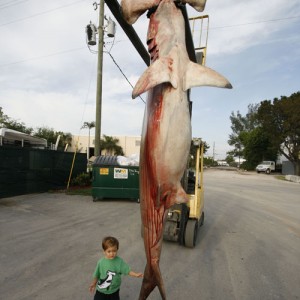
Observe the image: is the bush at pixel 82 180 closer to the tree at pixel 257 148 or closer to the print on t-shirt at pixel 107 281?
the print on t-shirt at pixel 107 281

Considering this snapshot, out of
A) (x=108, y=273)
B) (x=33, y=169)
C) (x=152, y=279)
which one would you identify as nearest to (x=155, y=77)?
(x=152, y=279)

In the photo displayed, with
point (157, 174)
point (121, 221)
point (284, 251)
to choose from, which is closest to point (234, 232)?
point (284, 251)

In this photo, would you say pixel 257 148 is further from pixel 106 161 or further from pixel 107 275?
pixel 107 275

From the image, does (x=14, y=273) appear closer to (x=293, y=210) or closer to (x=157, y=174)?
(x=157, y=174)

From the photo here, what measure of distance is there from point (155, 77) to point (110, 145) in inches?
1896

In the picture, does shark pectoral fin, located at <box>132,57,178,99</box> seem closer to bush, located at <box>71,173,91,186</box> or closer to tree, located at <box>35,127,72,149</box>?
bush, located at <box>71,173,91,186</box>

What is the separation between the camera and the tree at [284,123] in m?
35.7

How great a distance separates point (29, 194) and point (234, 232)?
341 inches

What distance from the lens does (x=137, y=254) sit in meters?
5.50

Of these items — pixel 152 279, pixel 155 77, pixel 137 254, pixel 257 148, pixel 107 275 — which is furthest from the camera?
pixel 257 148

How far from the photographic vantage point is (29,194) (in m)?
12.4

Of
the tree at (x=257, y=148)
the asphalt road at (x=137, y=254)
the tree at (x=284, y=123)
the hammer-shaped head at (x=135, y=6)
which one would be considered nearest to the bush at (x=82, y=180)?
the asphalt road at (x=137, y=254)

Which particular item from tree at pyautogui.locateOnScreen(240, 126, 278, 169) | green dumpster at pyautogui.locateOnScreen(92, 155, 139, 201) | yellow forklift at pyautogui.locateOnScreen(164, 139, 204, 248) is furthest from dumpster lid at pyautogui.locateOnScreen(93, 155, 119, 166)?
tree at pyautogui.locateOnScreen(240, 126, 278, 169)

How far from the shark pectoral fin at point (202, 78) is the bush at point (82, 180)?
1387 cm
